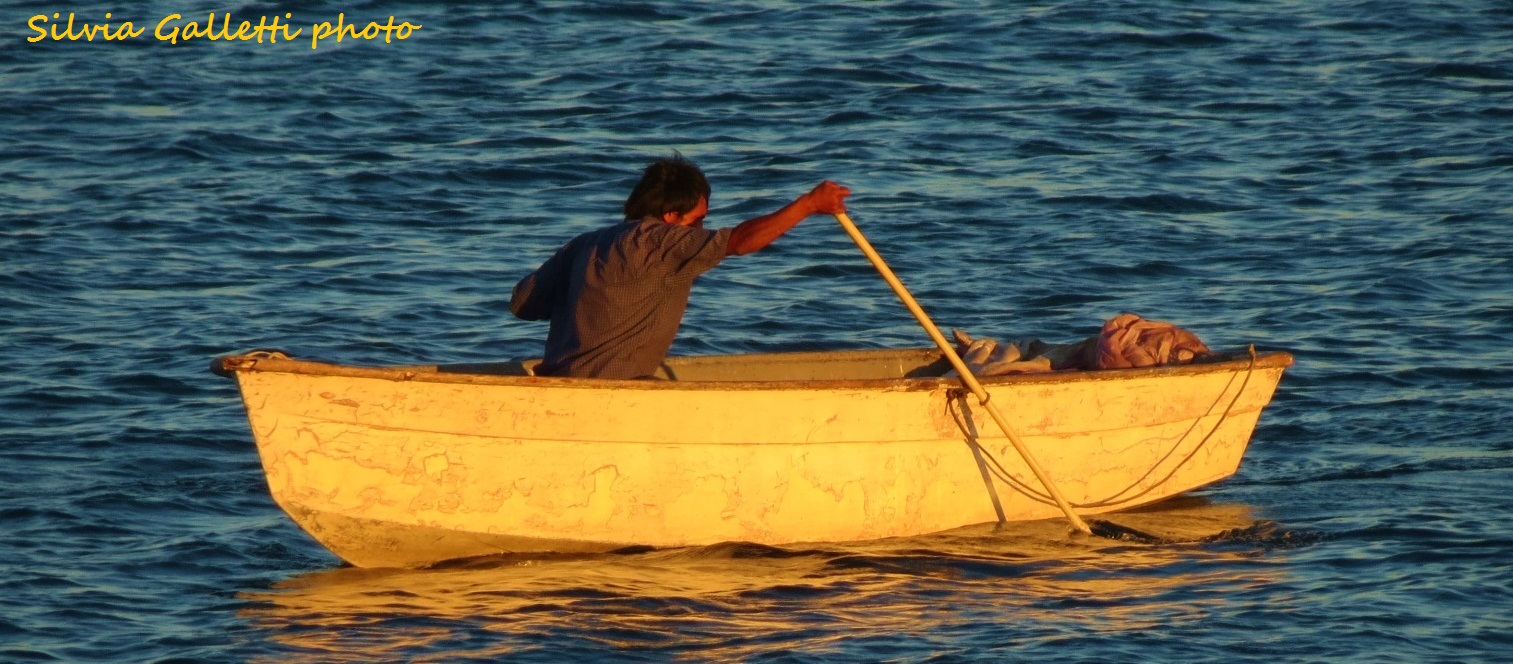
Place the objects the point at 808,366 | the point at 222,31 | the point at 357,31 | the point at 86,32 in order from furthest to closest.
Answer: the point at 357,31
the point at 222,31
the point at 86,32
the point at 808,366

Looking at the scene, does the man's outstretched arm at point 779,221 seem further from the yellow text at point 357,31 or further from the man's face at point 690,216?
the yellow text at point 357,31

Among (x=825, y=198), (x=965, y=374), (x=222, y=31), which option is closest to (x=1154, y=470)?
(x=965, y=374)

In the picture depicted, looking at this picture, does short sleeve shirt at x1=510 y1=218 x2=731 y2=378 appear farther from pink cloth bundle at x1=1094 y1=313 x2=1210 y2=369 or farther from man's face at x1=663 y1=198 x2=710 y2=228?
pink cloth bundle at x1=1094 y1=313 x2=1210 y2=369

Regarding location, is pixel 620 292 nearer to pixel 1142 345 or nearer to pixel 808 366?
pixel 808 366

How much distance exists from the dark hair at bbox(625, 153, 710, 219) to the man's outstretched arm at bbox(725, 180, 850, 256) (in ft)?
1.47

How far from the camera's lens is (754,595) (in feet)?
23.6

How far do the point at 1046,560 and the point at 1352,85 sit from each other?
11.8 metres

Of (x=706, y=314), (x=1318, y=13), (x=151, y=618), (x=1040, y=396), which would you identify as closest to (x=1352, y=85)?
(x=1318, y=13)

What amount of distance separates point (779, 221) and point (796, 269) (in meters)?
6.50

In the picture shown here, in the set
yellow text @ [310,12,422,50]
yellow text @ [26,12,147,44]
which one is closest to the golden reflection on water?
yellow text @ [310,12,422,50]

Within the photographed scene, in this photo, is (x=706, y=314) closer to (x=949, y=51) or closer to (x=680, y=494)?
(x=680, y=494)

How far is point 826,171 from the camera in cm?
1562

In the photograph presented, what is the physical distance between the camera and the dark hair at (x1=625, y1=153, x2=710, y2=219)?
7449 millimetres

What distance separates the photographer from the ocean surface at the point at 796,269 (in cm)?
704
